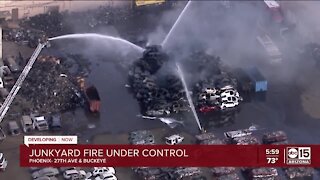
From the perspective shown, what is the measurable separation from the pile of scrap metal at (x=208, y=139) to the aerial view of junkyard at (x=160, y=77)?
4 cm

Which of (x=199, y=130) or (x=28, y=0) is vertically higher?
(x=28, y=0)

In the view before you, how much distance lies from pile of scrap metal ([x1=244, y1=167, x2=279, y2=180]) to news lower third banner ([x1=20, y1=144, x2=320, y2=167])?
1.50 m

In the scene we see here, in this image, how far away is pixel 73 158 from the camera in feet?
129

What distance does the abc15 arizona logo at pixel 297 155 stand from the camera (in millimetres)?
40094

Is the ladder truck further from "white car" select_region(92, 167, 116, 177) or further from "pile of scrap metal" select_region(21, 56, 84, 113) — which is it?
"white car" select_region(92, 167, 116, 177)

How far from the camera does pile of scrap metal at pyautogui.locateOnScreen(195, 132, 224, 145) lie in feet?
146

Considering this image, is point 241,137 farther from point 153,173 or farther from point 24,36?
point 24,36

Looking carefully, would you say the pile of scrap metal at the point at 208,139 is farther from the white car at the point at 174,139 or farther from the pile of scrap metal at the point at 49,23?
the pile of scrap metal at the point at 49,23

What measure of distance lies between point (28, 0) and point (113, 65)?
6.58 m

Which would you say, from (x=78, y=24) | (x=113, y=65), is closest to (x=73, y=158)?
(x=113, y=65)

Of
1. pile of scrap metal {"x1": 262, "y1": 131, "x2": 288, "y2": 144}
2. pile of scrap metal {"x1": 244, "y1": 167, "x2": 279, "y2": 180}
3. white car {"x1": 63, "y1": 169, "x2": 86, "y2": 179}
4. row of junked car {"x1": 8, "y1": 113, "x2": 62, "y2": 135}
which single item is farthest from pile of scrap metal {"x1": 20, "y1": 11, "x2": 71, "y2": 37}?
pile of scrap metal {"x1": 244, "y1": 167, "x2": 279, "y2": 180}

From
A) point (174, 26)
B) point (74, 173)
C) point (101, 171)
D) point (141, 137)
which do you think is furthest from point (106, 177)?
point (174, 26)

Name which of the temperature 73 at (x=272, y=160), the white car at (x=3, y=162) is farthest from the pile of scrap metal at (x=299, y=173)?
the white car at (x=3, y=162)

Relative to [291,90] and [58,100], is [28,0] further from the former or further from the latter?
[291,90]
